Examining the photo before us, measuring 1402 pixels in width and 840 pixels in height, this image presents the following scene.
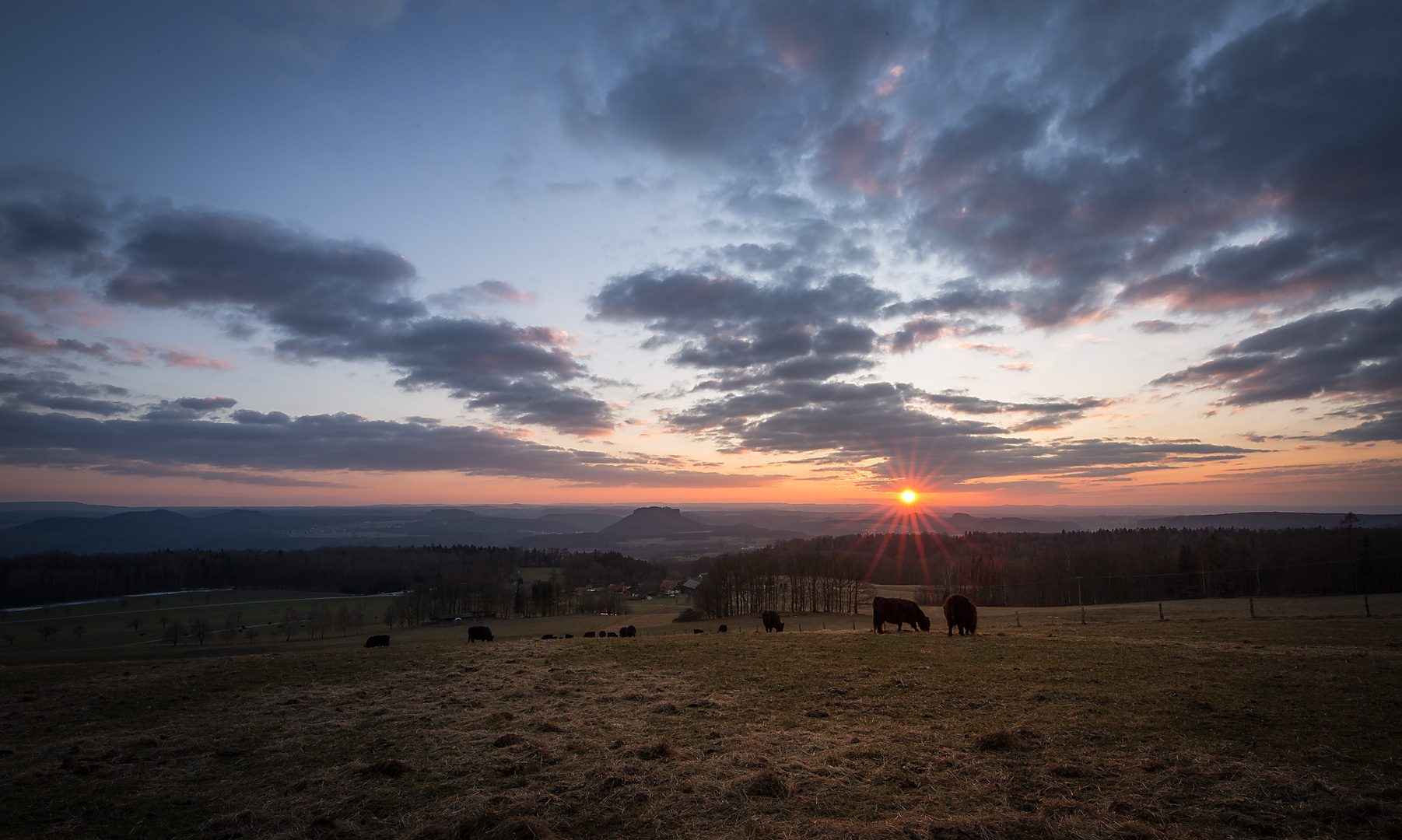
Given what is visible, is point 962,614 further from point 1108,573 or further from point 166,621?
point 166,621

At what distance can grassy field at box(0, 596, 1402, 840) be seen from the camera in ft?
20.9

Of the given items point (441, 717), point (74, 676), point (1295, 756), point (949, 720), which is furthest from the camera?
point (74, 676)

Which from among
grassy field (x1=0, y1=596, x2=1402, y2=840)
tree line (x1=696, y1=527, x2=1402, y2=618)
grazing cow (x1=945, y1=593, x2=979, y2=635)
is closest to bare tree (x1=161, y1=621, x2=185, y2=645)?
tree line (x1=696, y1=527, x2=1402, y2=618)

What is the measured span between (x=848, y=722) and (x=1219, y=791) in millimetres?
5376

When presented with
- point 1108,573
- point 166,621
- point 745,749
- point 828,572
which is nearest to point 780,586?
point 828,572

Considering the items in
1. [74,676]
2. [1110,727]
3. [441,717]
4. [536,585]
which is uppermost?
[1110,727]

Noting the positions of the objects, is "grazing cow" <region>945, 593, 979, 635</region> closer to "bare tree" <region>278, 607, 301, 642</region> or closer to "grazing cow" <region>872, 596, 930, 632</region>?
"grazing cow" <region>872, 596, 930, 632</region>

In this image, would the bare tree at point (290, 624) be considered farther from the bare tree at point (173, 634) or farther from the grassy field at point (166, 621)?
the bare tree at point (173, 634)

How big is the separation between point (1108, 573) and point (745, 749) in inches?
3931

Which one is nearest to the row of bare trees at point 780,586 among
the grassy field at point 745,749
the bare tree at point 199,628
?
the bare tree at point 199,628

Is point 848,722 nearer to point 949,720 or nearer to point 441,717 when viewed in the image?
point 949,720

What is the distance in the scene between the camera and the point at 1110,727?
941 cm

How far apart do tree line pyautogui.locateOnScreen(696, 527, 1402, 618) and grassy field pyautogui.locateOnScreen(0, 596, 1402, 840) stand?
60424 mm

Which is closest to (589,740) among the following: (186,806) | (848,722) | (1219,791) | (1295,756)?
(848,722)
